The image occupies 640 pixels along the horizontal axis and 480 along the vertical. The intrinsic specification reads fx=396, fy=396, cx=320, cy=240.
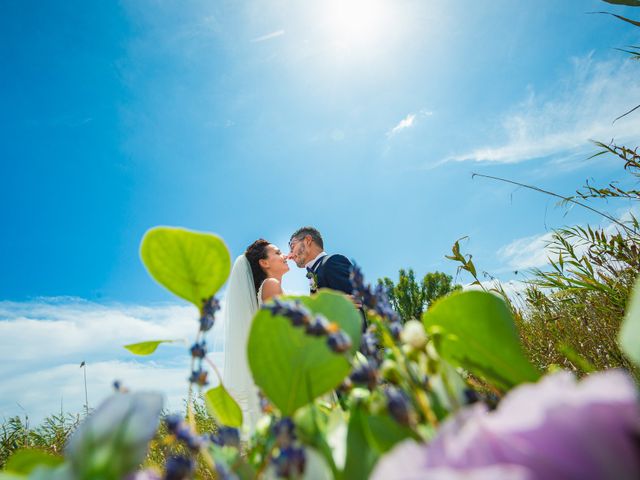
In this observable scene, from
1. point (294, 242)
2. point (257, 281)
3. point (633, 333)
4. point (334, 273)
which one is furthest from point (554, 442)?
point (294, 242)

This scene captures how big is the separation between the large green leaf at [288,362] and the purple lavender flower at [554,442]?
13 cm

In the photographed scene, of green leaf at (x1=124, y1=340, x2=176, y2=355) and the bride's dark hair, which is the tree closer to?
the bride's dark hair

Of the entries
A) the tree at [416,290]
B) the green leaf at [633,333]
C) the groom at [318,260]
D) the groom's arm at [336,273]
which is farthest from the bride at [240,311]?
the tree at [416,290]

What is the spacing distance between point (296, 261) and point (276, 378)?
16.3 feet

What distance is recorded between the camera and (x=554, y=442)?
17 cm

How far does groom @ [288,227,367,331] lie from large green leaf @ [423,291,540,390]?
3898 millimetres

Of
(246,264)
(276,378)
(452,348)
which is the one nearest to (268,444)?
(276,378)

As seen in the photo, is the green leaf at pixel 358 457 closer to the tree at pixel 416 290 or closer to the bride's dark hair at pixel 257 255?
the bride's dark hair at pixel 257 255

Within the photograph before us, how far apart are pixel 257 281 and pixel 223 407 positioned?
457cm

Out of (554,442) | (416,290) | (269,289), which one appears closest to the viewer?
(554,442)

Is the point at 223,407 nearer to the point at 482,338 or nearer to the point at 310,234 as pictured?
the point at 482,338

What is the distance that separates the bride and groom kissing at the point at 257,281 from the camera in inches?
138

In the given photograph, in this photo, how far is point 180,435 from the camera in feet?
0.89

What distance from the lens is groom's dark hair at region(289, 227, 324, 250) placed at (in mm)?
5161
